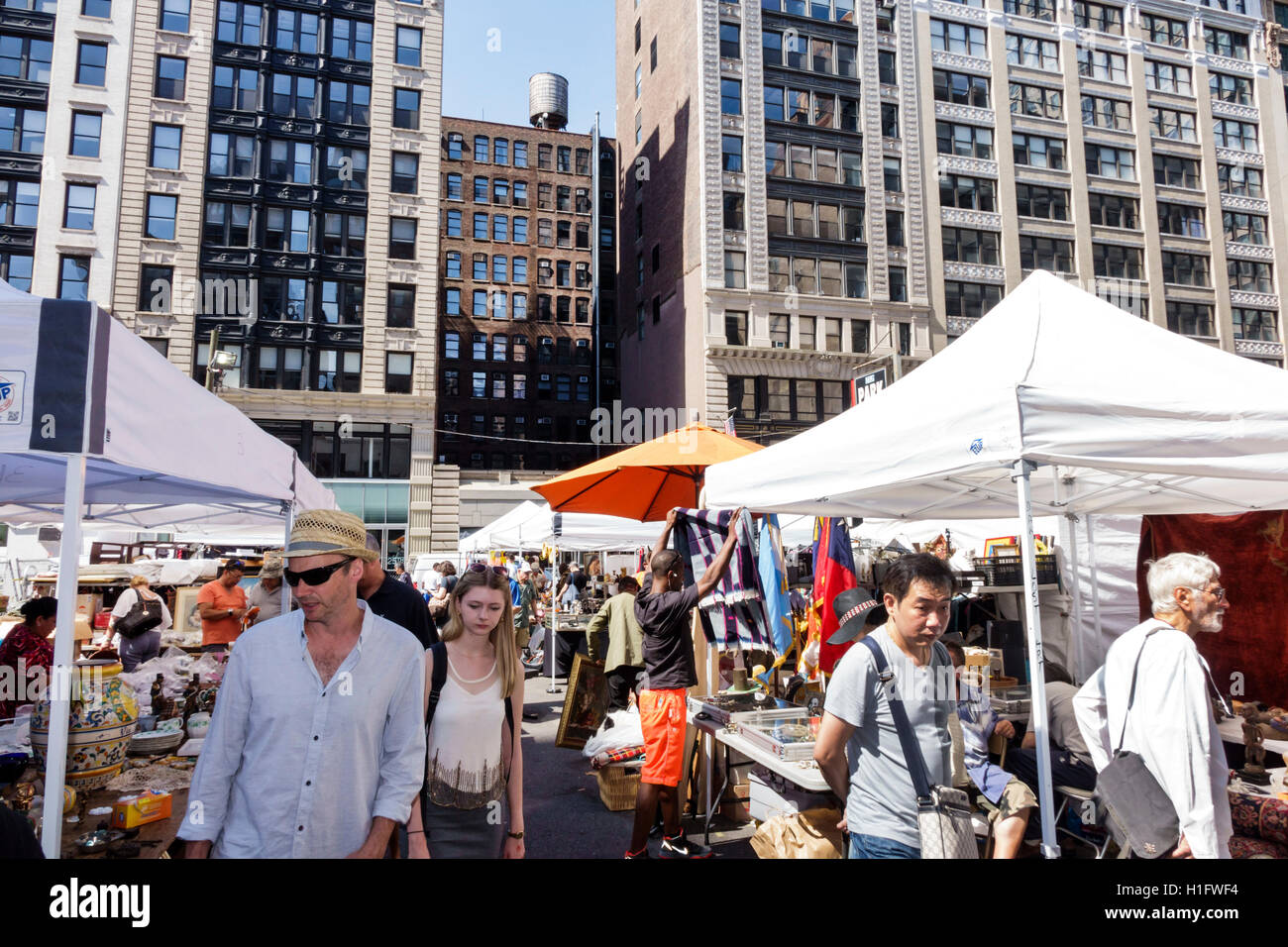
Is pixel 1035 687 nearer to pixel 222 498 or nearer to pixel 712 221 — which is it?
pixel 222 498

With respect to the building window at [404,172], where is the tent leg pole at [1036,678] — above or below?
below

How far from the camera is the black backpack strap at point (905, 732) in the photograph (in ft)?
10.3

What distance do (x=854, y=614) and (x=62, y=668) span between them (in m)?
4.08

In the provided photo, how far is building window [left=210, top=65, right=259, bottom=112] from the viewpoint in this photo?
127ft

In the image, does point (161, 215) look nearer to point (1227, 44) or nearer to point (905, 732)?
point (905, 732)

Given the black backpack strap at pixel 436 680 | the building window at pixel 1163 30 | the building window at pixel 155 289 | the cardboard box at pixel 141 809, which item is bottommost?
the cardboard box at pixel 141 809

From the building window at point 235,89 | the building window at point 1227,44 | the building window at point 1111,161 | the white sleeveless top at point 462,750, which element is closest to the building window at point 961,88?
the building window at point 1111,161

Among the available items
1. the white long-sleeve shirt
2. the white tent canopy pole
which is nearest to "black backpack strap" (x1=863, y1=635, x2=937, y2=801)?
the white long-sleeve shirt

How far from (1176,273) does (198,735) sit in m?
59.3

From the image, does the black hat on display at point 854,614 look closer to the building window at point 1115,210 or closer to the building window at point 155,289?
the building window at point 155,289

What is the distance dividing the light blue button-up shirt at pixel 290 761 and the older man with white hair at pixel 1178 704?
299cm

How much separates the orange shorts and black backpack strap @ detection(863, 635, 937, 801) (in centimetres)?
281
